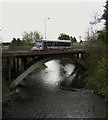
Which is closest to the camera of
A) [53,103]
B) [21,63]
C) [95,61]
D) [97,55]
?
[53,103]

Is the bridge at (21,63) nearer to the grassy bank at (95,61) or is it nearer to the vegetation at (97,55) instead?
the grassy bank at (95,61)

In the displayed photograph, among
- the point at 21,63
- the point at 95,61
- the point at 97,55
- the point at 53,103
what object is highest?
the point at 97,55

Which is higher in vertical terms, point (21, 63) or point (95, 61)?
point (95, 61)

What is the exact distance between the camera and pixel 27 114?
3206cm

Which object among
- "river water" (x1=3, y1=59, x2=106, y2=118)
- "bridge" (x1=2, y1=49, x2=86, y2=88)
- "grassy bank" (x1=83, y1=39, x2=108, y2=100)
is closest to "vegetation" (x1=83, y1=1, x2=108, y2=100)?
"grassy bank" (x1=83, y1=39, x2=108, y2=100)

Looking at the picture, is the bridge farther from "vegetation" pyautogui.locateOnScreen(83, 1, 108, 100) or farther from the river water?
"vegetation" pyautogui.locateOnScreen(83, 1, 108, 100)

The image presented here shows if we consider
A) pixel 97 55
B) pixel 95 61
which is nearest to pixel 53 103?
pixel 97 55

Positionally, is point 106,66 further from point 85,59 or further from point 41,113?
point 85,59

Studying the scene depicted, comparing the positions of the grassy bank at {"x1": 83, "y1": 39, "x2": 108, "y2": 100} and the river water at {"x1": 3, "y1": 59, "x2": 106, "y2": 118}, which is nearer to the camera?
the river water at {"x1": 3, "y1": 59, "x2": 106, "y2": 118}

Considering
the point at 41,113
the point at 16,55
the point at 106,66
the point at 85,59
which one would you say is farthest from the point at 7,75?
the point at 85,59

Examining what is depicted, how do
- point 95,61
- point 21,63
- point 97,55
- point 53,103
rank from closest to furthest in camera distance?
point 53,103 < point 21,63 < point 97,55 < point 95,61

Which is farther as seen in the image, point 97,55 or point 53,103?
point 97,55

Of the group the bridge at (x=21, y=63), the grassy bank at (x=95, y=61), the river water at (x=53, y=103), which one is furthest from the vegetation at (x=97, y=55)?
the bridge at (x=21, y=63)

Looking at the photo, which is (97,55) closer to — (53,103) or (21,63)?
(21,63)
